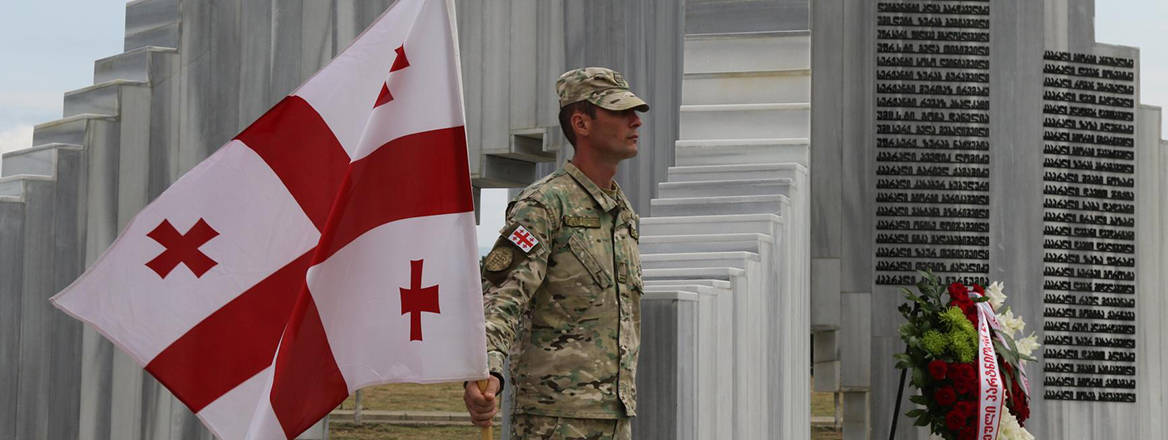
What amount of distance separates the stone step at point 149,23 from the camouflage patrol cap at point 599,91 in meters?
6.78

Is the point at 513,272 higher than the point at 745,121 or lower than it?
lower

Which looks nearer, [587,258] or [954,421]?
[587,258]

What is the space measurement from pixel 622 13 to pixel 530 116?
3.20ft

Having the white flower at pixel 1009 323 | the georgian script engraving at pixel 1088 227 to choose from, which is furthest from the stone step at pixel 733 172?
the georgian script engraving at pixel 1088 227

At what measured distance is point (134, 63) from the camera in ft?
34.5

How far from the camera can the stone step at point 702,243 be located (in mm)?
6199

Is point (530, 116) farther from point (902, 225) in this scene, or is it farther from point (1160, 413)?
point (1160, 413)

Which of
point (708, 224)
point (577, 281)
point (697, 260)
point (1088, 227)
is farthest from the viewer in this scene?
point (1088, 227)

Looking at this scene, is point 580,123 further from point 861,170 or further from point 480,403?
point 861,170

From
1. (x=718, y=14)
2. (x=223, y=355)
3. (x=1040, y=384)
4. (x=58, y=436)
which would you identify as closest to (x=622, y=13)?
(x=718, y=14)

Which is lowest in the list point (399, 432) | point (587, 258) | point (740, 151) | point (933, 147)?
point (399, 432)

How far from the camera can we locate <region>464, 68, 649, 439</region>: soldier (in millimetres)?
4121

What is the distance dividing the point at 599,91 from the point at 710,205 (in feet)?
7.84

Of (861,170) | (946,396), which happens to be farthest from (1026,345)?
(861,170)
